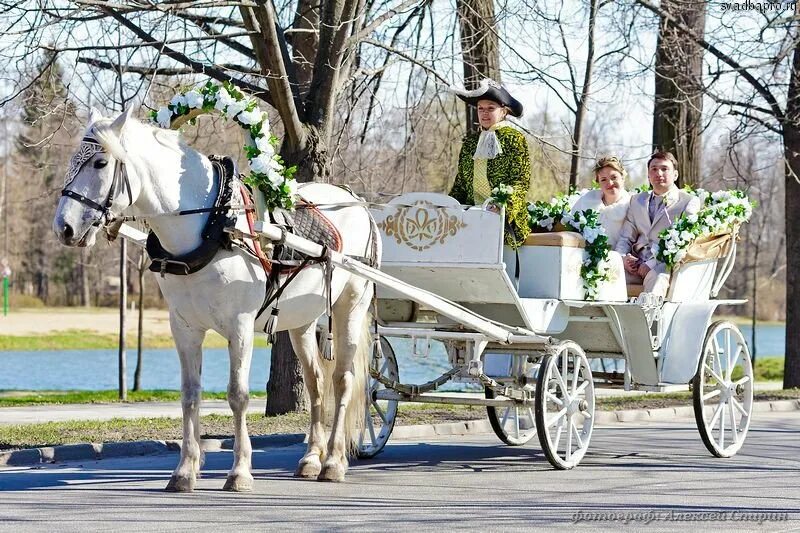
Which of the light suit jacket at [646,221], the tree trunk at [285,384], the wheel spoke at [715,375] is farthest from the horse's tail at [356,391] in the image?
the tree trunk at [285,384]

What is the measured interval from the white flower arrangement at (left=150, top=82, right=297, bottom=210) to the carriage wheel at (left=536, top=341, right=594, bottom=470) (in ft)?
8.06

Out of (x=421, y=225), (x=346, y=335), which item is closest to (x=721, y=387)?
(x=421, y=225)

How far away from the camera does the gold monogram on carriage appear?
938 centimetres

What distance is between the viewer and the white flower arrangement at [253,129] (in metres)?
8.29

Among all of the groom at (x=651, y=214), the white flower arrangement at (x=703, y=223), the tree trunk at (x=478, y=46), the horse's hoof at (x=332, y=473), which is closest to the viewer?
the horse's hoof at (x=332, y=473)

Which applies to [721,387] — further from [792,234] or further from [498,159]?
[792,234]

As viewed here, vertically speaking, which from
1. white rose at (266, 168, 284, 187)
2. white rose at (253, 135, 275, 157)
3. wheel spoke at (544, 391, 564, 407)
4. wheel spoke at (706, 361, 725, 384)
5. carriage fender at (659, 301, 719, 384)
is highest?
white rose at (253, 135, 275, 157)

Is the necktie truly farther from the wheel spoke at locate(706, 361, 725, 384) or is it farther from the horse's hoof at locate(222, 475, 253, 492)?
the horse's hoof at locate(222, 475, 253, 492)

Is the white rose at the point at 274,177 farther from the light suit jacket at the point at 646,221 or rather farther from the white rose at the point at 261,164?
the light suit jacket at the point at 646,221

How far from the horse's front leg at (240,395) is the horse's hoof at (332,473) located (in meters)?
0.80

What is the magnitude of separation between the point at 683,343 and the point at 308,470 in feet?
11.3

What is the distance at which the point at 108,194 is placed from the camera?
7.63 metres

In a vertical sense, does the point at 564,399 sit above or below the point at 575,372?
below

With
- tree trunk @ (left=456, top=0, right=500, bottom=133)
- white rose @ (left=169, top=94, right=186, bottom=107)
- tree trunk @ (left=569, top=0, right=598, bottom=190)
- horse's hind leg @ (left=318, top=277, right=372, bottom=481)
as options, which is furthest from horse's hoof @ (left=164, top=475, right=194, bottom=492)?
tree trunk @ (left=569, top=0, right=598, bottom=190)
